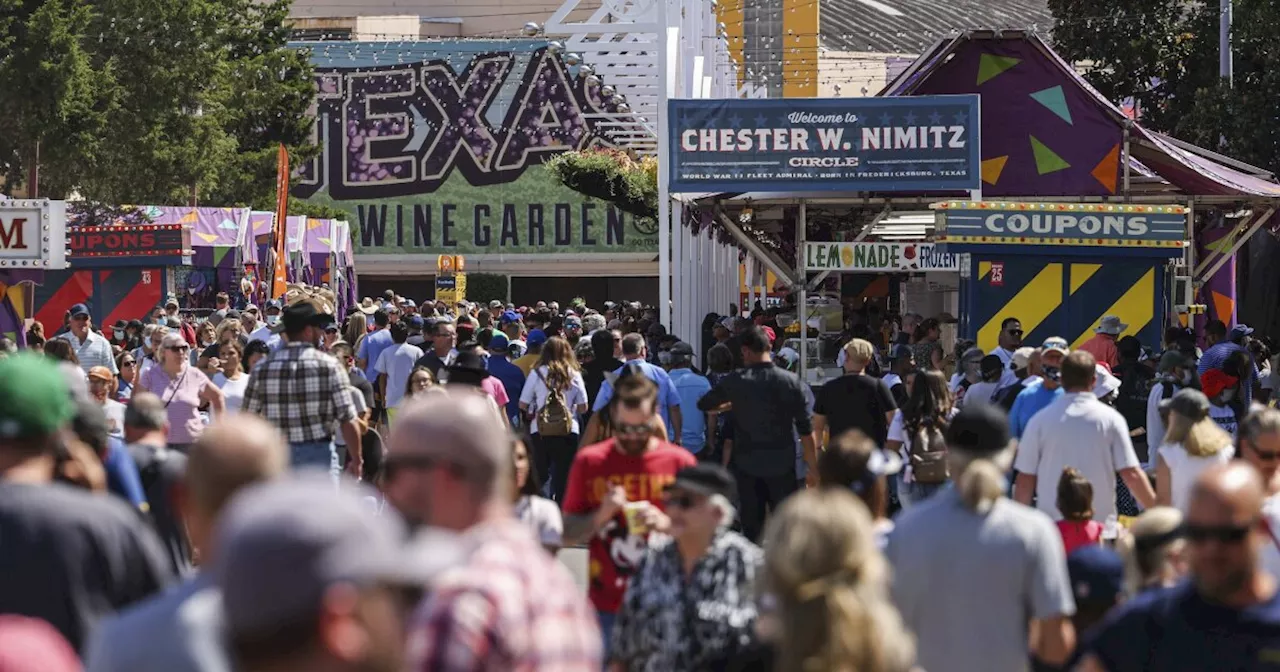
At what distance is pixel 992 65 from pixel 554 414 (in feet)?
37.6

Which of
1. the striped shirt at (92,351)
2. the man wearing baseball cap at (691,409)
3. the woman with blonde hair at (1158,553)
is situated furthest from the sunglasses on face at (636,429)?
the striped shirt at (92,351)

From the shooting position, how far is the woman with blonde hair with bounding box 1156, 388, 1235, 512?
8.08 meters

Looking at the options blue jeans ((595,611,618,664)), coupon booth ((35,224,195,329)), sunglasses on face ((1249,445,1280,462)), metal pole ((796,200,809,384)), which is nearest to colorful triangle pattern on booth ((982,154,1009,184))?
metal pole ((796,200,809,384))

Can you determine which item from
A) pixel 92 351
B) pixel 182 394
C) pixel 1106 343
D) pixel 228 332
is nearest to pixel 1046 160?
pixel 1106 343

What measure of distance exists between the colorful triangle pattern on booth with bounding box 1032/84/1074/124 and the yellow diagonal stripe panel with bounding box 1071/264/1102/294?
277 inches

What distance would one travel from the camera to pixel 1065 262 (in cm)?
1575

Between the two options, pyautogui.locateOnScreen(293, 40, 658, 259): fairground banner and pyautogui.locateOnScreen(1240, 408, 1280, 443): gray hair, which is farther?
pyautogui.locateOnScreen(293, 40, 658, 259): fairground banner

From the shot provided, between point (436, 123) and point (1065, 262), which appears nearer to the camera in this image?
point (1065, 262)

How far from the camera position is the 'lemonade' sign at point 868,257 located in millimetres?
17844

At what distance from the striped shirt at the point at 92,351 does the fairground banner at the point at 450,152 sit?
171 feet

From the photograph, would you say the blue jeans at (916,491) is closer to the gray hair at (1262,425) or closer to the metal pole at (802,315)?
the gray hair at (1262,425)

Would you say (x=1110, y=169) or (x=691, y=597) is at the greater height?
(x=1110, y=169)

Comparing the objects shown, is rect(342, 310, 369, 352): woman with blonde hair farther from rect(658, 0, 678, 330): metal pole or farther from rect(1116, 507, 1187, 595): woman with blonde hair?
rect(1116, 507, 1187, 595): woman with blonde hair

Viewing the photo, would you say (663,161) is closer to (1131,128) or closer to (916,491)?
(1131,128)
